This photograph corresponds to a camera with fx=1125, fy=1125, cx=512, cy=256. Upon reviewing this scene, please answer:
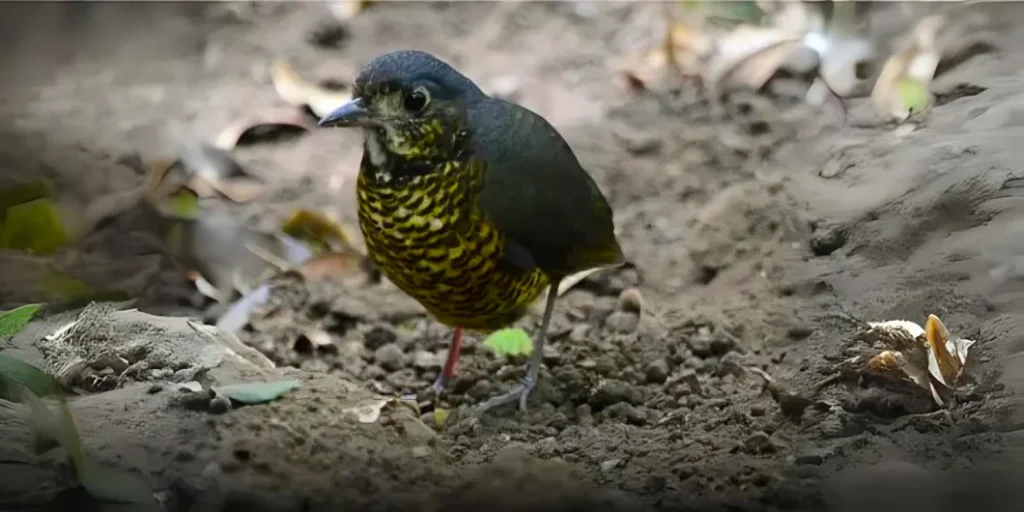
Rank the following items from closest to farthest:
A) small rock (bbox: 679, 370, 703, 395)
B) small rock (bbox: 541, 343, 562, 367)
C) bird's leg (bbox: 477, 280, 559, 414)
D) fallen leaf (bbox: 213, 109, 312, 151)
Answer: small rock (bbox: 679, 370, 703, 395) → bird's leg (bbox: 477, 280, 559, 414) → small rock (bbox: 541, 343, 562, 367) → fallen leaf (bbox: 213, 109, 312, 151)

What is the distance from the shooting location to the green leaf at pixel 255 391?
1618 mm

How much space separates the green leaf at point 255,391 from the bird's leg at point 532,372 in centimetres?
39

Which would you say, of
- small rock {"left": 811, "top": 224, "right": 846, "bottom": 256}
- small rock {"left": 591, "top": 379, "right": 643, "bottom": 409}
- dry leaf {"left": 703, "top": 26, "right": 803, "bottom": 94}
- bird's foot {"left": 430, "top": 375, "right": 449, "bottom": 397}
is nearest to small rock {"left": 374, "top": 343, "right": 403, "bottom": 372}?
bird's foot {"left": 430, "top": 375, "right": 449, "bottom": 397}

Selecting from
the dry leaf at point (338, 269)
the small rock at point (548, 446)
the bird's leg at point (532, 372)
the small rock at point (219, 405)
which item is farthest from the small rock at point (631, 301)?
the small rock at point (219, 405)

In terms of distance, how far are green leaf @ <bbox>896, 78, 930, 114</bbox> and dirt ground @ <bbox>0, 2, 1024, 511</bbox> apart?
0.05m

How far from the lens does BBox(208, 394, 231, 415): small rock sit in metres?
1.54

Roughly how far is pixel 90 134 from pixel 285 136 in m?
0.53

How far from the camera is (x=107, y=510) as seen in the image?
1.27 m

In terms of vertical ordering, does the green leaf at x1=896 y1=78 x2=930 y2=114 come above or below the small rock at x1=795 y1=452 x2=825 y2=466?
above

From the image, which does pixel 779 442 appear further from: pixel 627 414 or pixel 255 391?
pixel 255 391

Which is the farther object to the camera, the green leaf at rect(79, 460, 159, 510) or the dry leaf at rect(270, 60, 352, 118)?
the dry leaf at rect(270, 60, 352, 118)

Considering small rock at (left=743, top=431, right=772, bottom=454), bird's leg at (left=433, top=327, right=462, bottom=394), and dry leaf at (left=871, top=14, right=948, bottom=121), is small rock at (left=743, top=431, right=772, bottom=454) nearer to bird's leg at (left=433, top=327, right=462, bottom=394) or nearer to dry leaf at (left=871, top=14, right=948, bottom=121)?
bird's leg at (left=433, top=327, right=462, bottom=394)

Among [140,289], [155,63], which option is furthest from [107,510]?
[155,63]

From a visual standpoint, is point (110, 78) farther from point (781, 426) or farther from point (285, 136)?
point (781, 426)
